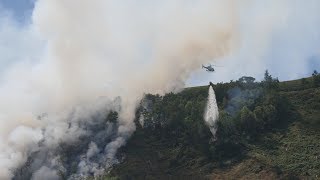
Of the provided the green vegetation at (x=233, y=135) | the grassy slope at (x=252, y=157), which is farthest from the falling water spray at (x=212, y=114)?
the grassy slope at (x=252, y=157)

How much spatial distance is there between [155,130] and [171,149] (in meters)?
13.0

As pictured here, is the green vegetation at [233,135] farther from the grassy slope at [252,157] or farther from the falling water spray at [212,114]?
the falling water spray at [212,114]

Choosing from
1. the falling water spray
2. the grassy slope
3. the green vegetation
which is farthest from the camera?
the falling water spray

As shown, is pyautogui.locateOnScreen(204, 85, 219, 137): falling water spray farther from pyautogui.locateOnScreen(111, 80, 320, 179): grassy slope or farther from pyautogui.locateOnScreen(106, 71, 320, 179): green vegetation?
pyautogui.locateOnScreen(111, 80, 320, 179): grassy slope

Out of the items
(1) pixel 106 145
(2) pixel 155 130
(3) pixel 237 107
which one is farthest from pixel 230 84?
(1) pixel 106 145

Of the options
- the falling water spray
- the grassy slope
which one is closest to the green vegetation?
the grassy slope

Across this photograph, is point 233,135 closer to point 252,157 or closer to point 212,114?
point 212,114

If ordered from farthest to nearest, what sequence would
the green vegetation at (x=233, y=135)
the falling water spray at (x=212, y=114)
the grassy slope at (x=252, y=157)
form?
1. the falling water spray at (x=212, y=114)
2. the green vegetation at (x=233, y=135)
3. the grassy slope at (x=252, y=157)

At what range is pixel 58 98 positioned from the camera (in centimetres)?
17138

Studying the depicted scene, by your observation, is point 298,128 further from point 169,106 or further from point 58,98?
point 58,98

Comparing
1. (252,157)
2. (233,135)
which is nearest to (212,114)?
(233,135)

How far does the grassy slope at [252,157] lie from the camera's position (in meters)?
125

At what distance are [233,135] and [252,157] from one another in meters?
13.3

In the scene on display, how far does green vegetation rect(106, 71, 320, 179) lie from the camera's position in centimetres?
12973
